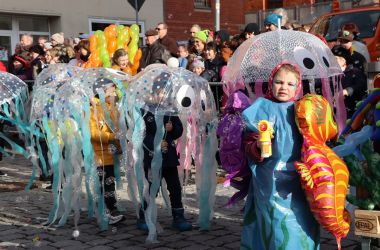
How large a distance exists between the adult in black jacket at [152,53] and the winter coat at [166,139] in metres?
3.02

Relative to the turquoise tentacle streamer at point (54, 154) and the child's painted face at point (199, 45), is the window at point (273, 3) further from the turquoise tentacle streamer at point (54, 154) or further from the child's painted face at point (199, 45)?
the turquoise tentacle streamer at point (54, 154)

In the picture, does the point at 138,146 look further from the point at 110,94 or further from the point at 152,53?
the point at 152,53

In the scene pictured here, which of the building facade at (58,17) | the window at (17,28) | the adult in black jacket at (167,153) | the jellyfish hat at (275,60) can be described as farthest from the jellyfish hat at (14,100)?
the window at (17,28)

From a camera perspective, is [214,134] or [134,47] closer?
[214,134]

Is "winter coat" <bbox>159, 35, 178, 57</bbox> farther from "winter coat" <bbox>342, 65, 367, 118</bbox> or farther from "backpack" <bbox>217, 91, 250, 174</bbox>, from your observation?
"backpack" <bbox>217, 91, 250, 174</bbox>

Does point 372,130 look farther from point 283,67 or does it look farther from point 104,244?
point 104,244

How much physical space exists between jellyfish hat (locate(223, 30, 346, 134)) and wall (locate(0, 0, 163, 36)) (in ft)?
41.6

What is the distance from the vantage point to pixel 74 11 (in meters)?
17.6

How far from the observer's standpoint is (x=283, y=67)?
3.54 m

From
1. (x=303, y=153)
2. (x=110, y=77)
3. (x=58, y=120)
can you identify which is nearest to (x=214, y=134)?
(x=110, y=77)

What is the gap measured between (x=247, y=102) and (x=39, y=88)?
2.54 meters

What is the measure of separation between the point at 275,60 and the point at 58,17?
45.0ft

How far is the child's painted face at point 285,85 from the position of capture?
11.6 feet

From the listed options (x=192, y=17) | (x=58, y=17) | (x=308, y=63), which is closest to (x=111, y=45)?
(x=308, y=63)
